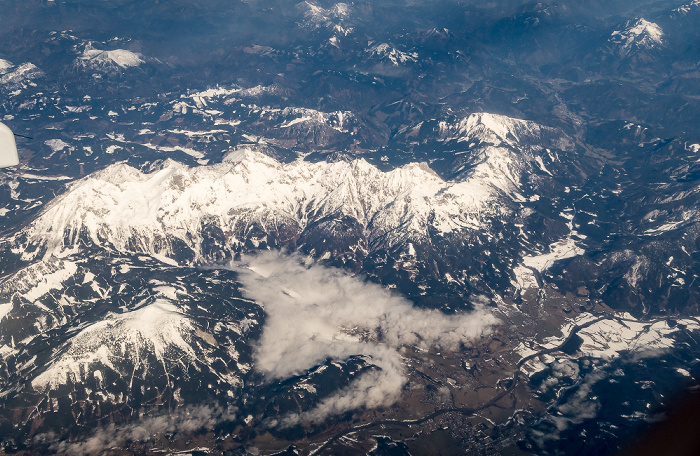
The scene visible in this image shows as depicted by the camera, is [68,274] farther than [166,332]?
Yes

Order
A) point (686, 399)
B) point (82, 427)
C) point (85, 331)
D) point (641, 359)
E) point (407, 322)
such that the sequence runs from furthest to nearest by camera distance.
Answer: point (407, 322) < point (641, 359) < point (85, 331) < point (82, 427) < point (686, 399)

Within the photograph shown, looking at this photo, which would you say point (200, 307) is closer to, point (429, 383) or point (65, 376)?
point (65, 376)

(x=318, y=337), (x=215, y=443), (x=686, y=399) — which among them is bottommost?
(x=215, y=443)

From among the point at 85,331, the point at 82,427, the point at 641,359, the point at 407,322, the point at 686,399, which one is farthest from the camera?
the point at 407,322

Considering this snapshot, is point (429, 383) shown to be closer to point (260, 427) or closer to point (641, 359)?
point (260, 427)

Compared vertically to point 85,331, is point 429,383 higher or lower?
lower

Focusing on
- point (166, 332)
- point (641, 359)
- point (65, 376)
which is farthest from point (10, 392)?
point (641, 359)
